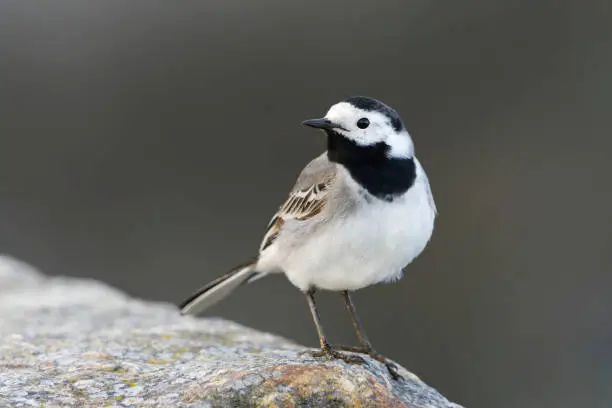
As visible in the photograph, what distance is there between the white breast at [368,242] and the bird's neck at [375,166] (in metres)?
0.06

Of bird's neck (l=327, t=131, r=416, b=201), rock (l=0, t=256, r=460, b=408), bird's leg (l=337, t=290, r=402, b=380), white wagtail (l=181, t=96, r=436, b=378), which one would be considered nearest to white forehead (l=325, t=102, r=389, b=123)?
white wagtail (l=181, t=96, r=436, b=378)

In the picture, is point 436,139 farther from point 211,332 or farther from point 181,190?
point 211,332

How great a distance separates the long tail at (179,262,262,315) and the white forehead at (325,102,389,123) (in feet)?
5.08

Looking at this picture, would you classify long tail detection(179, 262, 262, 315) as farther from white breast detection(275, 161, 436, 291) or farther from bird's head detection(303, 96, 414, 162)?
bird's head detection(303, 96, 414, 162)

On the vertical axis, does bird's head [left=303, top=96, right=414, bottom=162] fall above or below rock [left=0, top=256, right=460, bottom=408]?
above

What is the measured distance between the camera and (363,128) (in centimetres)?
550

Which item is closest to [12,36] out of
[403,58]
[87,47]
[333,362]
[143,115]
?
[87,47]

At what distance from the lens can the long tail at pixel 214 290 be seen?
6.54 m

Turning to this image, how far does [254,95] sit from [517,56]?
3822 millimetres

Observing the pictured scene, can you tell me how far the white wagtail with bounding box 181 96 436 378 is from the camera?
531 cm

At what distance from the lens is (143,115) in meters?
12.9

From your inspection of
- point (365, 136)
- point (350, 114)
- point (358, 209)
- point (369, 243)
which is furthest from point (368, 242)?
point (350, 114)

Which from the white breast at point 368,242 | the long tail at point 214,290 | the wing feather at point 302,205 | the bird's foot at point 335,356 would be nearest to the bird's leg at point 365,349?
the bird's foot at point 335,356

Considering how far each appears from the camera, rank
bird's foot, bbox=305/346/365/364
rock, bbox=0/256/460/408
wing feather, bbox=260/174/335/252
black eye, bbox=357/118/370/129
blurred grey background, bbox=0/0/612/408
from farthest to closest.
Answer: blurred grey background, bbox=0/0/612/408 → wing feather, bbox=260/174/335/252 → black eye, bbox=357/118/370/129 → bird's foot, bbox=305/346/365/364 → rock, bbox=0/256/460/408
